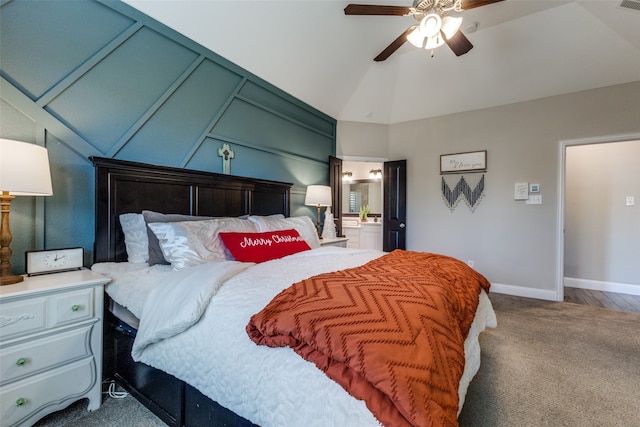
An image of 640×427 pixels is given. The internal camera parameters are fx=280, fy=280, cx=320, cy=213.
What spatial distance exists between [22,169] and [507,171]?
4730 millimetres

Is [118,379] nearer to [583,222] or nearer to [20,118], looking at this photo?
[20,118]

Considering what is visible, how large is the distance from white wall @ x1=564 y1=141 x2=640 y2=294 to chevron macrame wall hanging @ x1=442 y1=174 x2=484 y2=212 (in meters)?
1.45

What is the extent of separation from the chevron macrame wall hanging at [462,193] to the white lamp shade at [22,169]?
434cm

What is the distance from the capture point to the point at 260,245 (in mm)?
1984

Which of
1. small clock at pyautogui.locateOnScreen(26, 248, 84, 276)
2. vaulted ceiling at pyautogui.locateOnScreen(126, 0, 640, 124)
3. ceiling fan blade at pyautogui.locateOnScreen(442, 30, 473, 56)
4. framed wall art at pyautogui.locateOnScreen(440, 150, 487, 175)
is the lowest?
small clock at pyautogui.locateOnScreen(26, 248, 84, 276)

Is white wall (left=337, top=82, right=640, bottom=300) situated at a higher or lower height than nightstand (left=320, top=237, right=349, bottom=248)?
higher

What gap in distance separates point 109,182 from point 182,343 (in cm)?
136

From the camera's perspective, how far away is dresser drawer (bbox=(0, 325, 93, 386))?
4.07ft

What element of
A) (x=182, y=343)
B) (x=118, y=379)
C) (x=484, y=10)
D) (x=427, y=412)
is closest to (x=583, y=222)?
(x=484, y=10)

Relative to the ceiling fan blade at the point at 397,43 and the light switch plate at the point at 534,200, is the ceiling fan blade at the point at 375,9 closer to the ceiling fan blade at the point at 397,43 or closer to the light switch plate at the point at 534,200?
the ceiling fan blade at the point at 397,43

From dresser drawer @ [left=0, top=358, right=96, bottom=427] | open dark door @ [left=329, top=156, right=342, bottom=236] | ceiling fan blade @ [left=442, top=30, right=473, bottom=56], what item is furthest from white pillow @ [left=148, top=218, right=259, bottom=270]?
open dark door @ [left=329, top=156, right=342, bottom=236]

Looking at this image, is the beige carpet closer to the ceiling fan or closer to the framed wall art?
the framed wall art

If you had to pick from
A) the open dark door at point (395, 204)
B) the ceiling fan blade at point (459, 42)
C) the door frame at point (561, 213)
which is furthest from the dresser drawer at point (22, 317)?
the door frame at point (561, 213)

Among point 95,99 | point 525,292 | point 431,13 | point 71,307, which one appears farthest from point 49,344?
point 525,292
